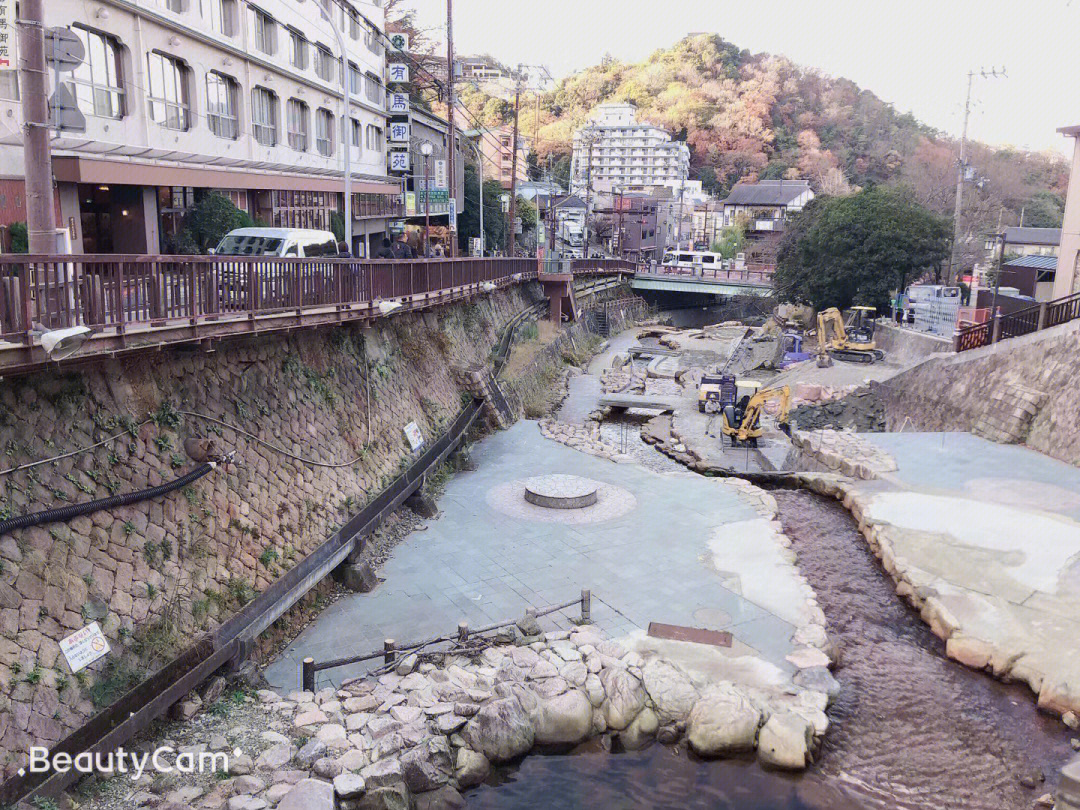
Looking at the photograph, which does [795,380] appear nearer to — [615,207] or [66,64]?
[66,64]

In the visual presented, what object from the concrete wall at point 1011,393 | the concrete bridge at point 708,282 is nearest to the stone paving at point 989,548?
the concrete wall at point 1011,393

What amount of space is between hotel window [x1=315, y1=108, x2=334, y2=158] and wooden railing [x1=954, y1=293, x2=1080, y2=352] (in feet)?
84.2

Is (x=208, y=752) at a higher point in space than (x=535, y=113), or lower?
lower

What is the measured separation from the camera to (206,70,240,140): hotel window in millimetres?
22953

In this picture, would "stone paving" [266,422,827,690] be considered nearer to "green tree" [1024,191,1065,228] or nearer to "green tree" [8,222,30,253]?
"green tree" [8,222,30,253]

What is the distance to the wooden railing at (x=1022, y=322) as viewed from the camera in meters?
21.9

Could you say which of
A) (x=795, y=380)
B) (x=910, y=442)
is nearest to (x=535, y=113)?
(x=795, y=380)

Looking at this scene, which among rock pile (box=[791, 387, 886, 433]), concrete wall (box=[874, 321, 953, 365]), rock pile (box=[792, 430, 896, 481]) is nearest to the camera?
rock pile (box=[792, 430, 896, 481])

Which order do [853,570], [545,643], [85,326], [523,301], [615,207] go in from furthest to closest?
[615,207], [523,301], [853,570], [545,643], [85,326]

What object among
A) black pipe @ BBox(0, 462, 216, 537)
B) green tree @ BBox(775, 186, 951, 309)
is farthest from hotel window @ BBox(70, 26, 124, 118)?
green tree @ BBox(775, 186, 951, 309)

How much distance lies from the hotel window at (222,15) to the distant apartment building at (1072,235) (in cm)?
2885

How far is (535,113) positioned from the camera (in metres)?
110

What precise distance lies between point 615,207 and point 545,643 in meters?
70.9

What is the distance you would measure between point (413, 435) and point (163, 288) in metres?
8.84
